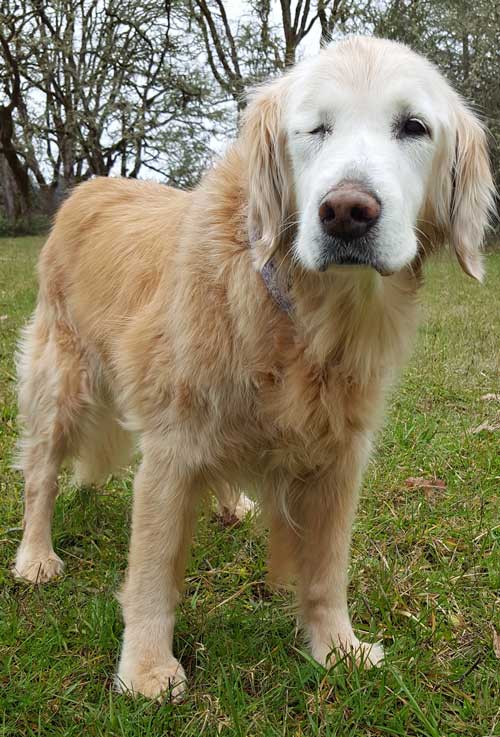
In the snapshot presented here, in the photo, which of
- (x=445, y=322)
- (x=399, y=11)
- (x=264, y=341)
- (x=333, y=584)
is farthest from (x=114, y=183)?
(x=399, y=11)

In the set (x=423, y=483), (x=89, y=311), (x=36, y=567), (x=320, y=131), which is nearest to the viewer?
(x=320, y=131)

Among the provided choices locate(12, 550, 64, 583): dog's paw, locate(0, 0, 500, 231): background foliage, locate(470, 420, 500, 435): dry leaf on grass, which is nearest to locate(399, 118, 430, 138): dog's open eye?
locate(12, 550, 64, 583): dog's paw

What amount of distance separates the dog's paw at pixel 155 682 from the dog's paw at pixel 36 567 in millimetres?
656

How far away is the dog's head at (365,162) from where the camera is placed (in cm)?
157

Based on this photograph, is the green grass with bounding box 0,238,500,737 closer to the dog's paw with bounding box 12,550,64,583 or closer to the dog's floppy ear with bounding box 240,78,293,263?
the dog's paw with bounding box 12,550,64,583

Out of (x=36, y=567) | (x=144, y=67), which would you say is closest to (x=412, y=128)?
(x=36, y=567)

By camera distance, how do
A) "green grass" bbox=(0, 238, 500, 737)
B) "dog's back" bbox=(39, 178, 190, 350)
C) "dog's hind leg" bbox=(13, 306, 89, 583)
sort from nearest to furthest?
"green grass" bbox=(0, 238, 500, 737) < "dog's back" bbox=(39, 178, 190, 350) < "dog's hind leg" bbox=(13, 306, 89, 583)

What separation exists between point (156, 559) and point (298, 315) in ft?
2.78

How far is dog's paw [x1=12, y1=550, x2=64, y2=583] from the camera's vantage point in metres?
2.51

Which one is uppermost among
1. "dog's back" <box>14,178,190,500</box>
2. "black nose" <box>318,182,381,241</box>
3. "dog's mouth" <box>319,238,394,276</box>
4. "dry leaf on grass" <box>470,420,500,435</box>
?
"black nose" <box>318,182,381,241</box>

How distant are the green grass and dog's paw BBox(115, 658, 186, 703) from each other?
5 centimetres

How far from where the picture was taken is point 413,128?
5.71ft

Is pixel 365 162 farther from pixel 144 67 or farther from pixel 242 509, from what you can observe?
pixel 144 67

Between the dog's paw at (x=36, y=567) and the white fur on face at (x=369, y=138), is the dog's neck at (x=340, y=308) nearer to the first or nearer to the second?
the white fur on face at (x=369, y=138)
